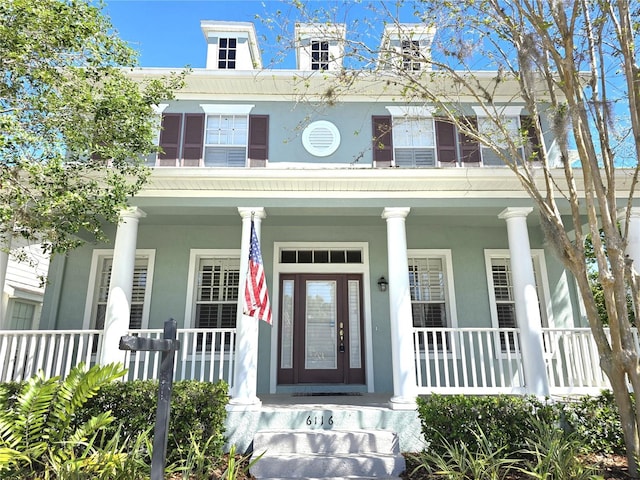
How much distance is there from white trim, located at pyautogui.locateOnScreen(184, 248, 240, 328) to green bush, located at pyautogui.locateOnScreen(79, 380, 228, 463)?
296cm

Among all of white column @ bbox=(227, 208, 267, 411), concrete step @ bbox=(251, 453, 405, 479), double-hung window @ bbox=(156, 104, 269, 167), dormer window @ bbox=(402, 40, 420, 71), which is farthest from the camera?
double-hung window @ bbox=(156, 104, 269, 167)

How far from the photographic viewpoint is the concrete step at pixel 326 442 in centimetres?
539

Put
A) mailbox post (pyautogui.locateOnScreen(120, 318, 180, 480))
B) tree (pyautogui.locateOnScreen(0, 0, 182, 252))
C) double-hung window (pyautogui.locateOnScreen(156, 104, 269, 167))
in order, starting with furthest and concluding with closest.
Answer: double-hung window (pyautogui.locateOnScreen(156, 104, 269, 167)), tree (pyautogui.locateOnScreen(0, 0, 182, 252)), mailbox post (pyautogui.locateOnScreen(120, 318, 180, 480))

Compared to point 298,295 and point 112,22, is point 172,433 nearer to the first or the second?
point 298,295

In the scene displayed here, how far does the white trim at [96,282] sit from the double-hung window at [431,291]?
509 cm

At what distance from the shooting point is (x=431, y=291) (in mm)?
8375

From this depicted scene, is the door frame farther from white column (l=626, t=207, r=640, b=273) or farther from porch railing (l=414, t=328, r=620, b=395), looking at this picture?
white column (l=626, t=207, r=640, b=273)

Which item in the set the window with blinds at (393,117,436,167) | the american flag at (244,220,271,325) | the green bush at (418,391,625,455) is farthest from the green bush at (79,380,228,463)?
the window with blinds at (393,117,436,167)

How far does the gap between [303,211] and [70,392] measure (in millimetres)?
4031

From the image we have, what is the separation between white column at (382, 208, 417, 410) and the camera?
604 cm

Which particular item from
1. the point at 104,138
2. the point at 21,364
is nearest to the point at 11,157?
the point at 104,138

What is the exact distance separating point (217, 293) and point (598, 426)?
6.33 m

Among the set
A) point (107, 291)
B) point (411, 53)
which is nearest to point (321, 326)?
point (107, 291)

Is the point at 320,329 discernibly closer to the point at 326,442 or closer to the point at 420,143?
the point at 326,442
